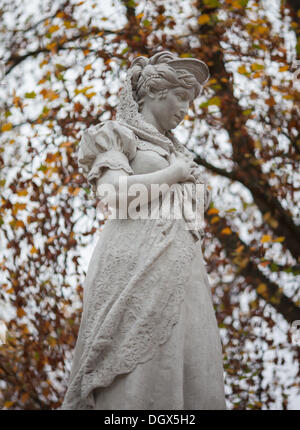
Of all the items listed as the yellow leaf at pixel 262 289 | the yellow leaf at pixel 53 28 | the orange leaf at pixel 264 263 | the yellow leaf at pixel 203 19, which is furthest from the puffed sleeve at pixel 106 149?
the yellow leaf at pixel 53 28

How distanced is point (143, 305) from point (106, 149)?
1.09 meters

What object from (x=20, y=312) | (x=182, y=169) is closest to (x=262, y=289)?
(x=20, y=312)

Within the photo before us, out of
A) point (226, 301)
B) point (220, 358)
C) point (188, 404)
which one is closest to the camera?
point (188, 404)

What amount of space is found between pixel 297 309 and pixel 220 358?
4.60 metres

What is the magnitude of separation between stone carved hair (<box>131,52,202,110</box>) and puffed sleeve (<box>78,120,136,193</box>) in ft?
1.73

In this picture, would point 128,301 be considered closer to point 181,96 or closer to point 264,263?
point 181,96

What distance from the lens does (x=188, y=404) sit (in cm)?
359

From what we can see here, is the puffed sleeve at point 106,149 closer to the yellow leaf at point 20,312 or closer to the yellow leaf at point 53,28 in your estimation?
the yellow leaf at point 20,312

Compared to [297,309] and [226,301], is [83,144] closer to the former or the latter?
[297,309]

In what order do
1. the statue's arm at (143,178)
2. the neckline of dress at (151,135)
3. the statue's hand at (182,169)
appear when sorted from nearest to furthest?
the statue's arm at (143,178) → the statue's hand at (182,169) → the neckline of dress at (151,135)

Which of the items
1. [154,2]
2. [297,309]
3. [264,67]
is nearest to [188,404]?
[297,309]

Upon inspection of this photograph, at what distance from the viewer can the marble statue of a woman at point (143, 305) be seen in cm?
350

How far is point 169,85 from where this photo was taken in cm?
453

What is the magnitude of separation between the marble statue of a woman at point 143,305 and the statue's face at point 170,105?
199 mm
